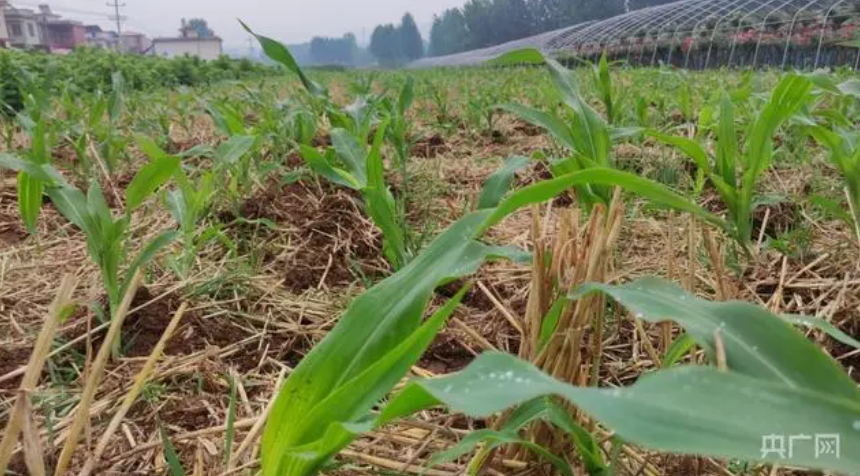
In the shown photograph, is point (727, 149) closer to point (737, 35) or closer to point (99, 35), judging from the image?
point (737, 35)

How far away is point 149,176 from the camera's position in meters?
1.08

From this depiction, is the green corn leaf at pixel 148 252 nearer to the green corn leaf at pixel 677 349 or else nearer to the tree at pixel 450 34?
the green corn leaf at pixel 677 349

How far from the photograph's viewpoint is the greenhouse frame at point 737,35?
1120 cm

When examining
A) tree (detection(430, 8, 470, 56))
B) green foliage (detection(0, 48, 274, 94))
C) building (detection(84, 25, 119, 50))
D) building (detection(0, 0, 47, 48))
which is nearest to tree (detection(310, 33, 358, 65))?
tree (detection(430, 8, 470, 56))

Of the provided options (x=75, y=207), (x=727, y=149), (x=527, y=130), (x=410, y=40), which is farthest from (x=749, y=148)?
(x=410, y=40)

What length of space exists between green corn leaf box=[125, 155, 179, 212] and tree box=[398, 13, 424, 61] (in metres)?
81.9

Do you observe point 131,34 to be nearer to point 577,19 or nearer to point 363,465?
point 577,19

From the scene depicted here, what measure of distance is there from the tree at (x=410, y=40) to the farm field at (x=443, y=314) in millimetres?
81430

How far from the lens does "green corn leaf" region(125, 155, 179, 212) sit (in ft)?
3.47

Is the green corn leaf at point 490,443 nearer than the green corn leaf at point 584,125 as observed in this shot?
Yes

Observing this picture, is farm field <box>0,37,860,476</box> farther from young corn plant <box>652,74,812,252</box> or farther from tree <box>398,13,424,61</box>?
tree <box>398,13,424,61</box>

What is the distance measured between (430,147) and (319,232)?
1.38m

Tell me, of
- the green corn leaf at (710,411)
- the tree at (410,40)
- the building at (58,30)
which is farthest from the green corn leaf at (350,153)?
the tree at (410,40)
